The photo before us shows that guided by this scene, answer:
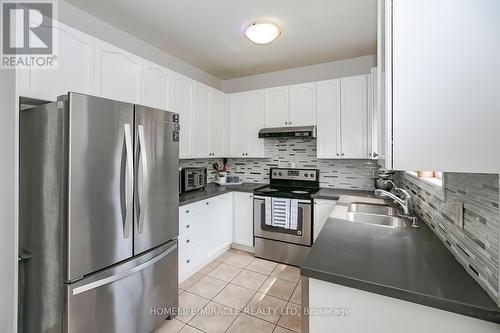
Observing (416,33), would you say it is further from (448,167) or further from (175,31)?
(175,31)

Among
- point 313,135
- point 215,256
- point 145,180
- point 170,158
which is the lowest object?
point 215,256

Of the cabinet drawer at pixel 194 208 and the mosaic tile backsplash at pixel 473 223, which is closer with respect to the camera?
the mosaic tile backsplash at pixel 473 223

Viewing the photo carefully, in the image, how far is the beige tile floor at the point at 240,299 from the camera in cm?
181

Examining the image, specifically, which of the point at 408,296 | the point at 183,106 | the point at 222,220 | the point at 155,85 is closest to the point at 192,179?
the point at 222,220

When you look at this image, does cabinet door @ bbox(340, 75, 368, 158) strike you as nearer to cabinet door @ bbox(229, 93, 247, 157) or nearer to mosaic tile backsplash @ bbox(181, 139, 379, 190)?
mosaic tile backsplash @ bbox(181, 139, 379, 190)

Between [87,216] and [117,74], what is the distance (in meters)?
1.27

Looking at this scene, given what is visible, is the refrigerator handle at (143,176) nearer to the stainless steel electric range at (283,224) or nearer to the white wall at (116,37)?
the white wall at (116,37)

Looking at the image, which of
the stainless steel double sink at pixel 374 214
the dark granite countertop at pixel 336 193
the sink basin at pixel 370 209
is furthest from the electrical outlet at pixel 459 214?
the dark granite countertop at pixel 336 193

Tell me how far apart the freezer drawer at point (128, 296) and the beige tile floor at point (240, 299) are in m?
0.24

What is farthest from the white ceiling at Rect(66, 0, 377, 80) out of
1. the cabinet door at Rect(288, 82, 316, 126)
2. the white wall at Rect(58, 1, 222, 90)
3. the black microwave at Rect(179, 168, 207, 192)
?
the black microwave at Rect(179, 168, 207, 192)

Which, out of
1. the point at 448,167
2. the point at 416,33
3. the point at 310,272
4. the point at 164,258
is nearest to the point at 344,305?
the point at 310,272

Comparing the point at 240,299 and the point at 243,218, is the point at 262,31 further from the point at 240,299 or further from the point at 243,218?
the point at 240,299

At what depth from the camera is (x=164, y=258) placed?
70.2 inches

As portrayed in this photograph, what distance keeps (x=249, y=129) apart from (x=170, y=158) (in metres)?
1.75
